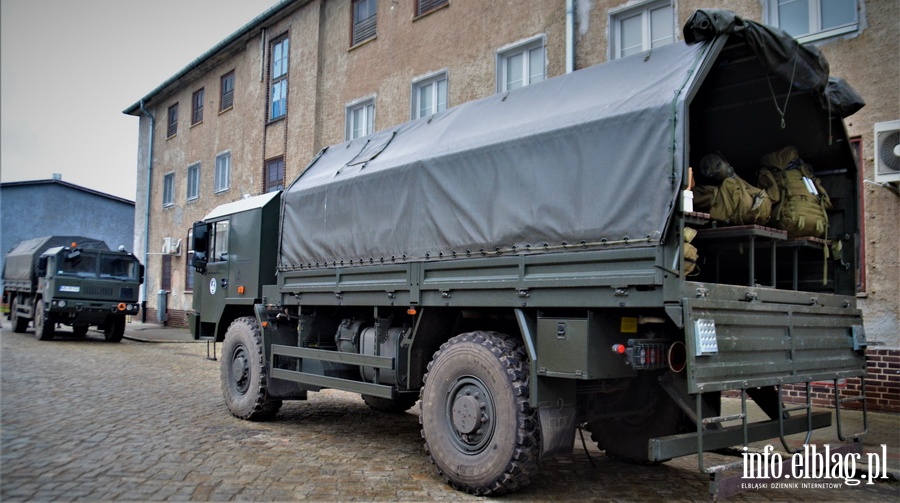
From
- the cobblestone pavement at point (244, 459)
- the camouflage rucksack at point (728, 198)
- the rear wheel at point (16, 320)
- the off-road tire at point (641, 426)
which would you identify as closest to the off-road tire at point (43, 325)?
the rear wheel at point (16, 320)

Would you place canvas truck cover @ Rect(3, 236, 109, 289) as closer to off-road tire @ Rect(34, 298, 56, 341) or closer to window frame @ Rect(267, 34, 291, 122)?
off-road tire @ Rect(34, 298, 56, 341)

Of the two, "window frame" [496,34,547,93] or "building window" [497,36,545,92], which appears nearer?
"window frame" [496,34,547,93]

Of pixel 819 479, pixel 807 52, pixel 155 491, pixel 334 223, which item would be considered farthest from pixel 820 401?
pixel 155 491

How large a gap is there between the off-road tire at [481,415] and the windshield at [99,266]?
17544 mm

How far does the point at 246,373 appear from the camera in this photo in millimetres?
8531

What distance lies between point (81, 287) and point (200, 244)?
1217cm

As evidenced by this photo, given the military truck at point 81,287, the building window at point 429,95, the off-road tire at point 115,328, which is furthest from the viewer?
the off-road tire at point 115,328

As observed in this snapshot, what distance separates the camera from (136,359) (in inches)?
601

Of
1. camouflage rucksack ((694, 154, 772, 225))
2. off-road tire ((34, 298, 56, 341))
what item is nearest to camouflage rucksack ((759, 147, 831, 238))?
camouflage rucksack ((694, 154, 772, 225))

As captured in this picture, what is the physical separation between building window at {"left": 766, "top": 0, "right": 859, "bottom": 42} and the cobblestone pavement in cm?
505

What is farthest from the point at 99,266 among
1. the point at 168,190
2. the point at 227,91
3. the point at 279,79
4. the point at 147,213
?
the point at 147,213

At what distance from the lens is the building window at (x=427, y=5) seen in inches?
608

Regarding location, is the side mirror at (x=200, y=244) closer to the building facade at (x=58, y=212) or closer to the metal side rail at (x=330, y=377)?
the metal side rail at (x=330, y=377)

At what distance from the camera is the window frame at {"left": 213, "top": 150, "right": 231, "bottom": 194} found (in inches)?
948
